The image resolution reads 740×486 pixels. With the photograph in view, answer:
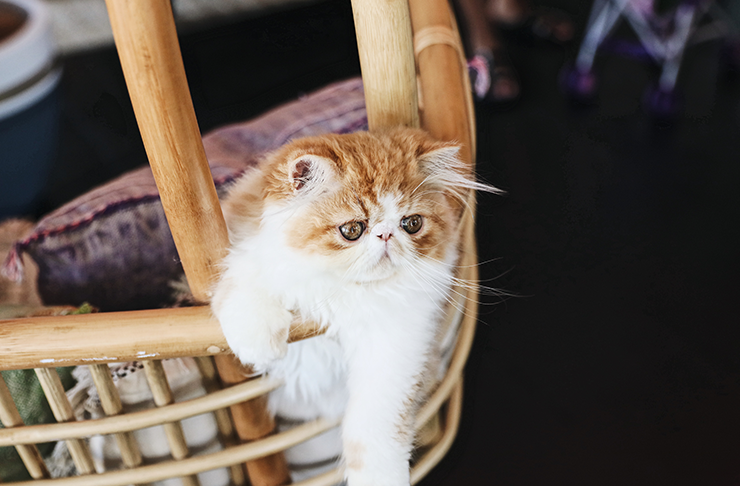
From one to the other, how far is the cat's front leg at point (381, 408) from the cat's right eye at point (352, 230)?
0.15 meters

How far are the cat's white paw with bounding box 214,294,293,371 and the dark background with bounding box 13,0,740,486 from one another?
89cm

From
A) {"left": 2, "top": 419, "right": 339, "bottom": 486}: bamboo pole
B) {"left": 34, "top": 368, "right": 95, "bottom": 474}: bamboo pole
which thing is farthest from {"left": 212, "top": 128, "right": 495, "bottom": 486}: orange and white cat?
{"left": 34, "top": 368, "right": 95, "bottom": 474}: bamboo pole

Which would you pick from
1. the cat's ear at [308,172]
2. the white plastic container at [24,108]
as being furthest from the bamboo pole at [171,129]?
the white plastic container at [24,108]

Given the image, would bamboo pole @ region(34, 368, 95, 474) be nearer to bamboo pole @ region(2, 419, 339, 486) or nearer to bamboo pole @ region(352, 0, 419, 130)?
bamboo pole @ region(2, 419, 339, 486)

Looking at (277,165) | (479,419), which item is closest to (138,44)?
(277,165)

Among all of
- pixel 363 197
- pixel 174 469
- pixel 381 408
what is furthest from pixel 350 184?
pixel 174 469

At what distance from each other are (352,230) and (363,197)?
53 mm

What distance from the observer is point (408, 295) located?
0.82m

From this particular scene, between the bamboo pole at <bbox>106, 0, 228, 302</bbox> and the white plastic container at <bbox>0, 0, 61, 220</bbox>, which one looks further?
the white plastic container at <bbox>0, 0, 61, 220</bbox>

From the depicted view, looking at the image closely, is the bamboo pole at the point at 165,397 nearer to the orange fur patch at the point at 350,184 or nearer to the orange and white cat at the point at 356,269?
the orange and white cat at the point at 356,269

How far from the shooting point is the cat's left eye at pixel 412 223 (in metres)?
0.78

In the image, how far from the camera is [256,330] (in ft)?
2.27

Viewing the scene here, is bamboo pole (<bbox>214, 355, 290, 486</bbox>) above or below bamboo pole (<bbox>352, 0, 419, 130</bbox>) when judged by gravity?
below

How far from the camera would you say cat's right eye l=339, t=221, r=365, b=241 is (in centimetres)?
76
